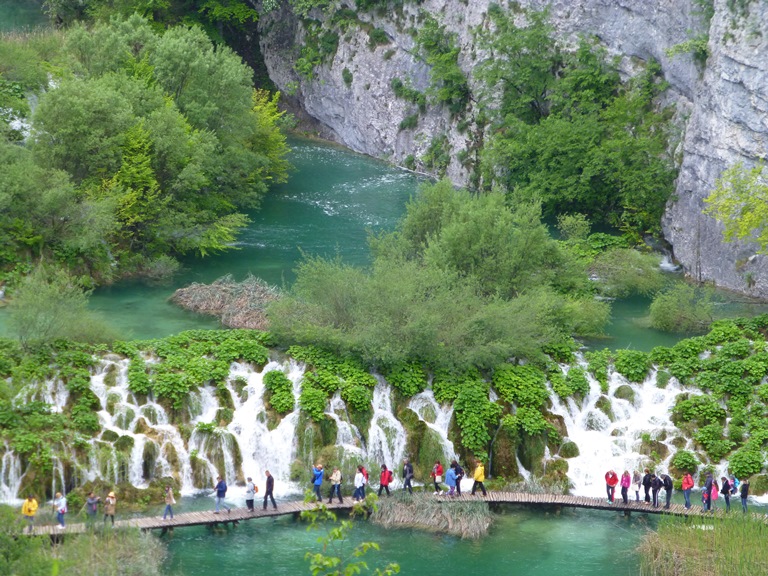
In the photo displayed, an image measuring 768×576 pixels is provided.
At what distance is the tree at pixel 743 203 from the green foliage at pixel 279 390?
1723 centimetres

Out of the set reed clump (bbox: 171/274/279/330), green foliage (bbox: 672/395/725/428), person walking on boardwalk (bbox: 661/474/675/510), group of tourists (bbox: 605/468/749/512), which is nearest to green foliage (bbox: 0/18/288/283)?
reed clump (bbox: 171/274/279/330)

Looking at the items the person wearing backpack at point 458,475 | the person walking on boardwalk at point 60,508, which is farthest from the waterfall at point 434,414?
the person walking on boardwalk at point 60,508

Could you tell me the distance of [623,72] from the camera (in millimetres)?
56406

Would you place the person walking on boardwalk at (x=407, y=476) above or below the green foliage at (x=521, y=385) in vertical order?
below

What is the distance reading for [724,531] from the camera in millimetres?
29922

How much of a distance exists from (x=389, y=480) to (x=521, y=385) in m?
5.57

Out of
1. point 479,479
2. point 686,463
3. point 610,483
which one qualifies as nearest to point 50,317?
point 479,479

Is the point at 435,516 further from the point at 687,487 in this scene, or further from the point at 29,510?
the point at 29,510

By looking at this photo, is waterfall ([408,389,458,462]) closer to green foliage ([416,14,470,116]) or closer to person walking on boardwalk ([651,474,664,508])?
person walking on boardwalk ([651,474,664,508])

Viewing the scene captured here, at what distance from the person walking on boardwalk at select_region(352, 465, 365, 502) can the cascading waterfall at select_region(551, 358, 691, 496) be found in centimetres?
591

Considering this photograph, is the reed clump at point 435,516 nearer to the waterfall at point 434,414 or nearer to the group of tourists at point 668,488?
the waterfall at point 434,414

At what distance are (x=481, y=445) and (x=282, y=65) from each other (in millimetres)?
42259

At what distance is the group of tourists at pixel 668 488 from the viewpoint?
33906 mm

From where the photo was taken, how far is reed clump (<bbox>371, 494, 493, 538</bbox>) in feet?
107
